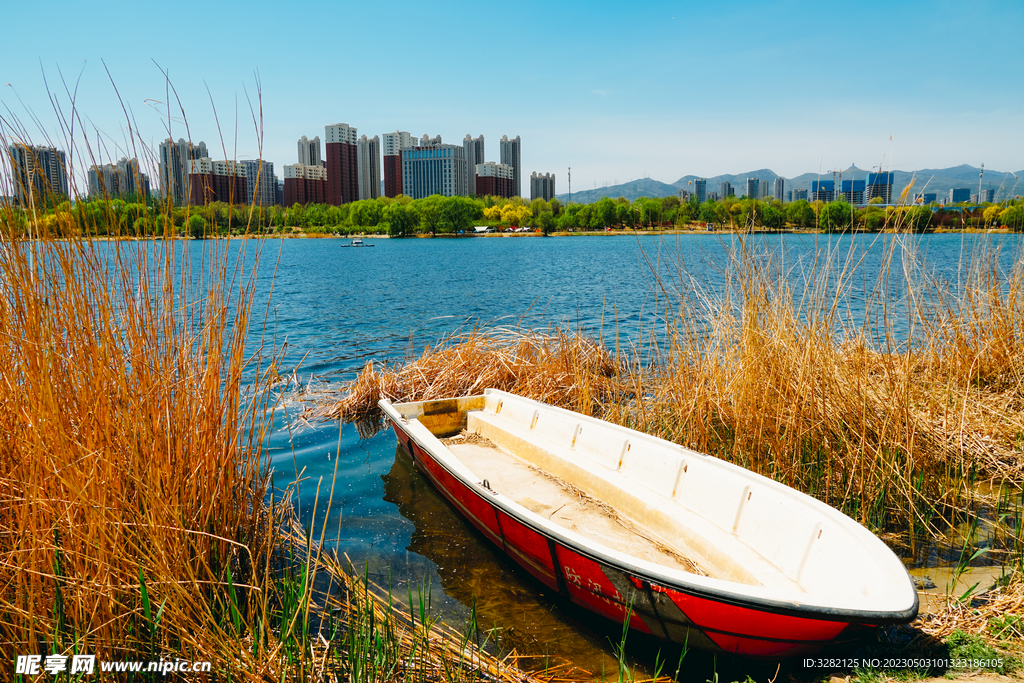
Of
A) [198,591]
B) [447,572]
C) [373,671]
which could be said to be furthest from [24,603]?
[447,572]

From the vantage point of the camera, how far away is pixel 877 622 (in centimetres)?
253

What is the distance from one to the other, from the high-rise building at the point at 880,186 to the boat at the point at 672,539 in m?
3.01

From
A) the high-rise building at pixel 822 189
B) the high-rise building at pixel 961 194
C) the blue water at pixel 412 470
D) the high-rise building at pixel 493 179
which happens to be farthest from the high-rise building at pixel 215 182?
the high-rise building at pixel 493 179

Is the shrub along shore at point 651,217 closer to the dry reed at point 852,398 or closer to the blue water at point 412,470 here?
the blue water at point 412,470

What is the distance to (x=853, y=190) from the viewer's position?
17.5 feet

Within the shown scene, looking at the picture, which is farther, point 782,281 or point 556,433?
point 556,433

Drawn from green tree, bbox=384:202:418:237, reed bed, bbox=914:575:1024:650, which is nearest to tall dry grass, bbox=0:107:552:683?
reed bed, bbox=914:575:1024:650

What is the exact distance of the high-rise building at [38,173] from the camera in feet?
8.82

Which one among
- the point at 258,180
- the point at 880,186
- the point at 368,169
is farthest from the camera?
the point at 368,169

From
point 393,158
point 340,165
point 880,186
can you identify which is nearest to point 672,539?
point 880,186

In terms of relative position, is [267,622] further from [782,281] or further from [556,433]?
[782,281]

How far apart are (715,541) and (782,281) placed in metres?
2.38

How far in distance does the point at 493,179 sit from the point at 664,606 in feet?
575

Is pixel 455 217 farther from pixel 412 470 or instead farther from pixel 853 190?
pixel 853 190
